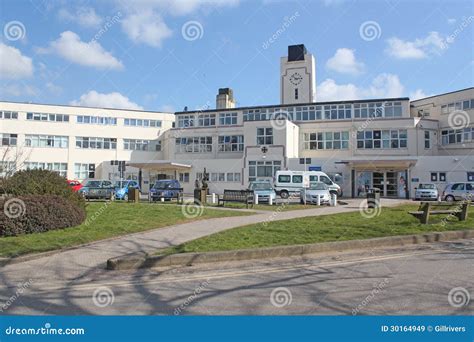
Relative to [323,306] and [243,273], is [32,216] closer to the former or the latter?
[243,273]

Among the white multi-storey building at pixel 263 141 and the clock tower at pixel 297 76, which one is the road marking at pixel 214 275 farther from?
the clock tower at pixel 297 76

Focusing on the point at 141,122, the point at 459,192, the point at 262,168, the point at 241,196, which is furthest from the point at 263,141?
the point at 241,196

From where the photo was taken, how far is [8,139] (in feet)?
156

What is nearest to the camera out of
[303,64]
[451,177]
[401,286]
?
[401,286]

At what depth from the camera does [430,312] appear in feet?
16.9

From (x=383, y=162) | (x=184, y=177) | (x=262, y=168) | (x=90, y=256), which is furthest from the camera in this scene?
(x=184, y=177)

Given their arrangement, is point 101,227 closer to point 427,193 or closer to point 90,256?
point 90,256

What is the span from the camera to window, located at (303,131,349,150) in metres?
41.6

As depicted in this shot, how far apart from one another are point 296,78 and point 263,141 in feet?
79.3

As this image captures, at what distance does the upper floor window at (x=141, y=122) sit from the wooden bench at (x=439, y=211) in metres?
42.9

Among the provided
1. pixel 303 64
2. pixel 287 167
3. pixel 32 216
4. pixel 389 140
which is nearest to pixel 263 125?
pixel 287 167

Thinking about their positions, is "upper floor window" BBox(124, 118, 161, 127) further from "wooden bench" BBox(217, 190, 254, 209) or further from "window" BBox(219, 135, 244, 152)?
"wooden bench" BBox(217, 190, 254, 209)

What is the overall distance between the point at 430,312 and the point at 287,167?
33.0m

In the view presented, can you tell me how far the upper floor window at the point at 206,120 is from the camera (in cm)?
4853
